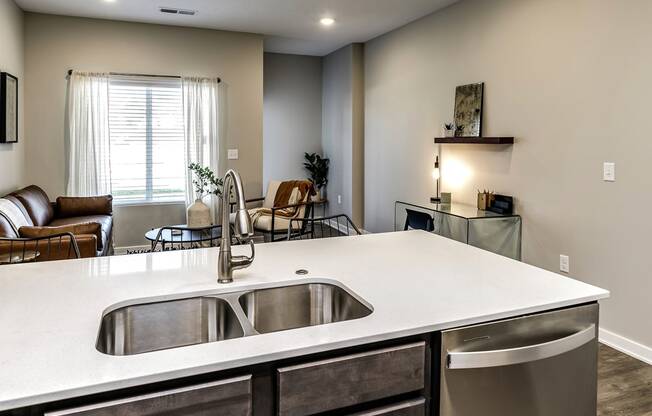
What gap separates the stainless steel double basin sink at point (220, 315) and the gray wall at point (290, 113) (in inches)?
244

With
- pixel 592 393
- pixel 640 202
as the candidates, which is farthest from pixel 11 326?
pixel 640 202

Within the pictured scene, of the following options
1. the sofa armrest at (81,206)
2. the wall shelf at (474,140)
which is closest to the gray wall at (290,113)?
the sofa armrest at (81,206)

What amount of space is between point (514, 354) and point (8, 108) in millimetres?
4929

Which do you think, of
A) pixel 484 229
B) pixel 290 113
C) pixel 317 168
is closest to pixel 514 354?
pixel 484 229

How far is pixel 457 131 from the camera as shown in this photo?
461 cm

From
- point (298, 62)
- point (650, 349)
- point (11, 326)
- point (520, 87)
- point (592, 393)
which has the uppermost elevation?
point (298, 62)

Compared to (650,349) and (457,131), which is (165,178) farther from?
(650,349)

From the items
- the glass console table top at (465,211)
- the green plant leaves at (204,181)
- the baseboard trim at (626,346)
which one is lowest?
the baseboard trim at (626,346)

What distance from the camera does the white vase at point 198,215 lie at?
A: 543 cm

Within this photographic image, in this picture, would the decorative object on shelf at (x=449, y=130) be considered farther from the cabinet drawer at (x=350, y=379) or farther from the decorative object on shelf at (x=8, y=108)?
the decorative object on shelf at (x=8, y=108)

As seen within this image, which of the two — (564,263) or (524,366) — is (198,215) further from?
(524,366)

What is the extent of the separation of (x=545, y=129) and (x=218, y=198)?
393 cm

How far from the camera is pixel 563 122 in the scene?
349 centimetres

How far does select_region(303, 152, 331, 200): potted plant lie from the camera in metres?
7.55
